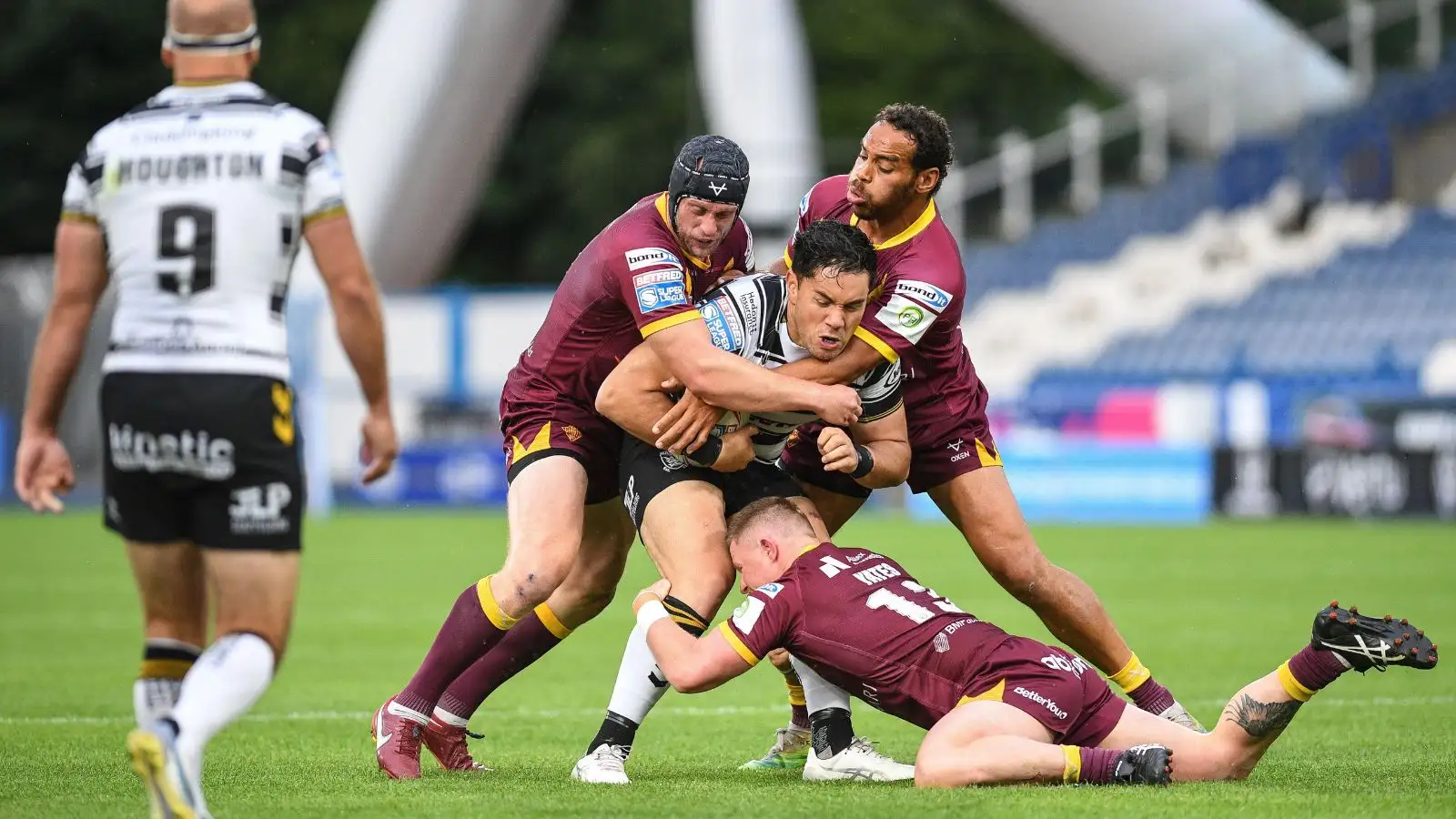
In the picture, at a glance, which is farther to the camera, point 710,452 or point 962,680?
Result: point 710,452

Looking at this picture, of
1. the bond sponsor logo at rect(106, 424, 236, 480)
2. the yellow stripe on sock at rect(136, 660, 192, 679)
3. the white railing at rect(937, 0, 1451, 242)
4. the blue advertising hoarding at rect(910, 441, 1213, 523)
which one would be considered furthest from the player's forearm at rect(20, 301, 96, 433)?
the white railing at rect(937, 0, 1451, 242)

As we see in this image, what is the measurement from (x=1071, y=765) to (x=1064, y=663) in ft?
1.09

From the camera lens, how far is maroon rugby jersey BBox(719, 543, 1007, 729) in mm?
6422

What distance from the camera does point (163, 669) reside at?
552 centimetres

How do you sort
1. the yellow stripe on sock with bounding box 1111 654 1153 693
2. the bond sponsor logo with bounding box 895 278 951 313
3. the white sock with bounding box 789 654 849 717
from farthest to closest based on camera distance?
1. the yellow stripe on sock with bounding box 1111 654 1153 693
2. the bond sponsor logo with bounding box 895 278 951 313
3. the white sock with bounding box 789 654 849 717

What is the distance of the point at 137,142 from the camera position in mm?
5316

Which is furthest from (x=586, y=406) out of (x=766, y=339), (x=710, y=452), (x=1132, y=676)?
(x=1132, y=676)

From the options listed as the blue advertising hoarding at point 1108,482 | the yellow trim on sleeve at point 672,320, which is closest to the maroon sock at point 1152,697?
the yellow trim on sleeve at point 672,320

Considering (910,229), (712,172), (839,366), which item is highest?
(712,172)

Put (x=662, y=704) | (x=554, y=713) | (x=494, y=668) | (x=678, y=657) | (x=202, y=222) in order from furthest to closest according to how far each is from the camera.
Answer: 1. (x=662, y=704)
2. (x=554, y=713)
3. (x=494, y=668)
4. (x=678, y=657)
5. (x=202, y=222)

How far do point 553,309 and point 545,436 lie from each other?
51 cm

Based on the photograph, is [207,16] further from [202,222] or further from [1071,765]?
[1071,765]

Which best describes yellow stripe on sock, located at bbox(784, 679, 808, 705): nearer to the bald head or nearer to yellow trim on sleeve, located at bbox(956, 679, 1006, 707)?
yellow trim on sleeve, located at bbox(956, 679, 1006, 707)

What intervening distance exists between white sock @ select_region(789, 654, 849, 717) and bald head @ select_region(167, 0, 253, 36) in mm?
2851
